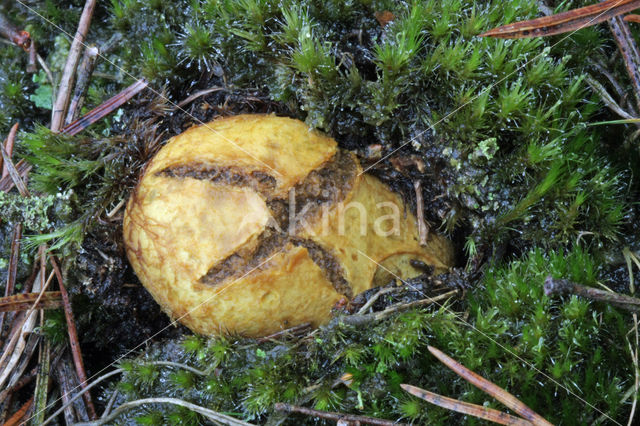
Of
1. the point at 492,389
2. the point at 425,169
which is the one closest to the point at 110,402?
the point at 492,389

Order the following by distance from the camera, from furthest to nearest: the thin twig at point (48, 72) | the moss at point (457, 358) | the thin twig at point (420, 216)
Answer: the thin twig at point (48, 72)
the thin twig at point (420, 216)
the moss at point (457, 358)

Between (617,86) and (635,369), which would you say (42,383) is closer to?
(635,369)

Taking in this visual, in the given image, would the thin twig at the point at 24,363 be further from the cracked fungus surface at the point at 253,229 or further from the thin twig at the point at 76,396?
the cracked fungus surface at the point at 253,229

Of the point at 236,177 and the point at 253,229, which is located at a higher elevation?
the point at 236,177

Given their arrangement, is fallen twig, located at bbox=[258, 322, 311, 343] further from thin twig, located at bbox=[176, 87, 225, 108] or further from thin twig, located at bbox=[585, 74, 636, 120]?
thin twig, located at bbox=[585, 74, 636, 120]

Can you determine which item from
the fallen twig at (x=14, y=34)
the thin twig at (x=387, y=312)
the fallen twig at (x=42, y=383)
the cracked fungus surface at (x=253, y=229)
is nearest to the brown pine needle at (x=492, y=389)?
the thin twig at (x=387, y=312)

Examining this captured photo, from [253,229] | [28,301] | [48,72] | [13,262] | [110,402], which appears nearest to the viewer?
[253,229]

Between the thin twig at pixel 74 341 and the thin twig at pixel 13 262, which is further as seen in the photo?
the thin twig at pixel 13 262

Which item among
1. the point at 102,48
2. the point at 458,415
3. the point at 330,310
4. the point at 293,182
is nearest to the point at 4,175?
the point at 102,48
